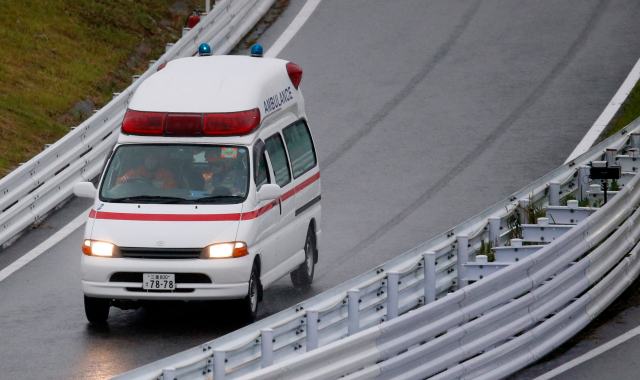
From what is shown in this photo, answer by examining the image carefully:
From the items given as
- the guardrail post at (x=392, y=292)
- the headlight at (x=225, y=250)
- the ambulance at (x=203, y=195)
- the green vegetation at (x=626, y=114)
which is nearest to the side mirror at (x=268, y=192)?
the ambulance at (x=203, y=195)

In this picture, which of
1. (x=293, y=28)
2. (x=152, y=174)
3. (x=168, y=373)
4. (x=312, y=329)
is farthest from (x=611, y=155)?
(x=293, y=28)

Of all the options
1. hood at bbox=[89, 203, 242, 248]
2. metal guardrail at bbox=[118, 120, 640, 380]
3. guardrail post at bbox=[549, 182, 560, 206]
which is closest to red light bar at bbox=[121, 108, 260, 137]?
hood at bbox=[89, 203, 242, 248]

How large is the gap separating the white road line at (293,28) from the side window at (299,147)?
10178mm

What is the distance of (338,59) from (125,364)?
15.1 meters

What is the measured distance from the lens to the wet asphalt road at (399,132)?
1700 centimetres

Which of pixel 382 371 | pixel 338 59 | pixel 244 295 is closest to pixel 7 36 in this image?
pixel 338 59

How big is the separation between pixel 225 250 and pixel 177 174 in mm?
1250

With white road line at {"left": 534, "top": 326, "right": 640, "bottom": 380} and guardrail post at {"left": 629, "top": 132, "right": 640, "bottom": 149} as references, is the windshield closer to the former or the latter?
white road line at {"left": 534, "top": 326, "right": 640, "bottom": 380}

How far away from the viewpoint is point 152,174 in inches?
680

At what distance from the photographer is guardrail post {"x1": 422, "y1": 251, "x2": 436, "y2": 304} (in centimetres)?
1512

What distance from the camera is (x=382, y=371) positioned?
12969 millimetres

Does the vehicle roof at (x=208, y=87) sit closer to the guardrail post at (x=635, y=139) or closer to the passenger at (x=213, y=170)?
the passenger at (x=213, y=170)

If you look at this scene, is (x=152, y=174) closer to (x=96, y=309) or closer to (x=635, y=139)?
(x=96, y=309)

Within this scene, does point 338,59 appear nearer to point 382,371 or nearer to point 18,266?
point 18,266
